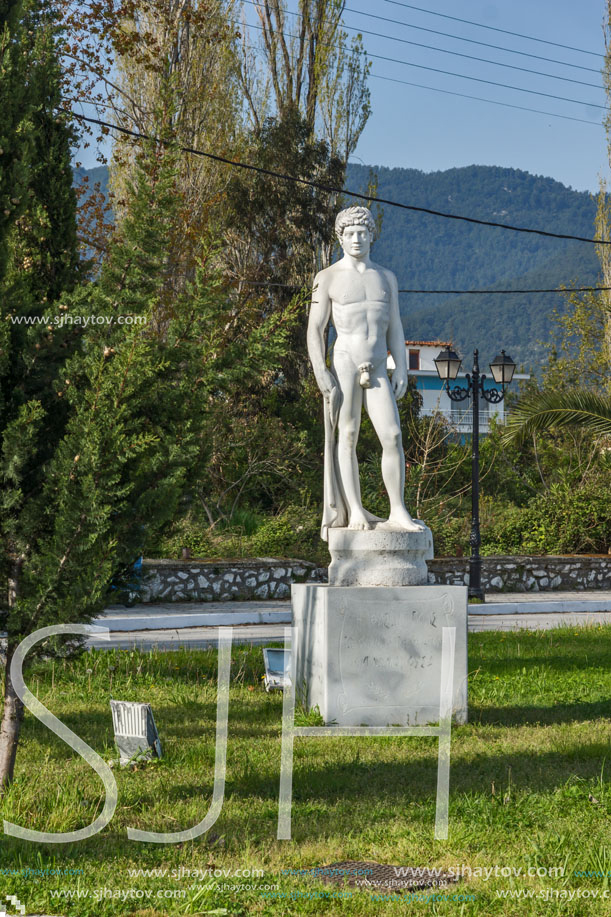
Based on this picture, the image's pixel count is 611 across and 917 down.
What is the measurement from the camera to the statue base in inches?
272

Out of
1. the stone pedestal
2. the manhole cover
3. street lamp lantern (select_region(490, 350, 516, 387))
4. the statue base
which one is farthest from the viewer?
street lamp lantern (select_region(490, 350, 516, 387))

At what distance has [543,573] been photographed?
1886 cm

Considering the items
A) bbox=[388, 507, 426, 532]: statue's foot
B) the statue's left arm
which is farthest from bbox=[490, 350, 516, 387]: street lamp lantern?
bbox=[388, 507, 426, 532]: statue's foot

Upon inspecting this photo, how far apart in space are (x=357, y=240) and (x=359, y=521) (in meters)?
2.12

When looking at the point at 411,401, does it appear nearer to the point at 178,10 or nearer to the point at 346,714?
the point at 178,10

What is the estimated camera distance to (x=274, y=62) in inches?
964

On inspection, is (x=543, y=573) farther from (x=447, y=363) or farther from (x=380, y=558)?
(x=380, y=558)

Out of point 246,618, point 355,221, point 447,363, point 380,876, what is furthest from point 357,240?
point 447,363

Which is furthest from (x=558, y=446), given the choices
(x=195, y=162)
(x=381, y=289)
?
(x=381, y=289)

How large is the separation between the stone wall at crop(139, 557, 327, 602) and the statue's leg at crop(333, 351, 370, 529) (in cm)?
810

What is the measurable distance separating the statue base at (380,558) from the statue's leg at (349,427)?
0.32 metres

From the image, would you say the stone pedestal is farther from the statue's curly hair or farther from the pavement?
the pavement

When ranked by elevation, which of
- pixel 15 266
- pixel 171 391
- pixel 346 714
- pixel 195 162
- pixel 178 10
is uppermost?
pixel 178 10

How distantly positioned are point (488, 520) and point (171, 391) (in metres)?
16.6
